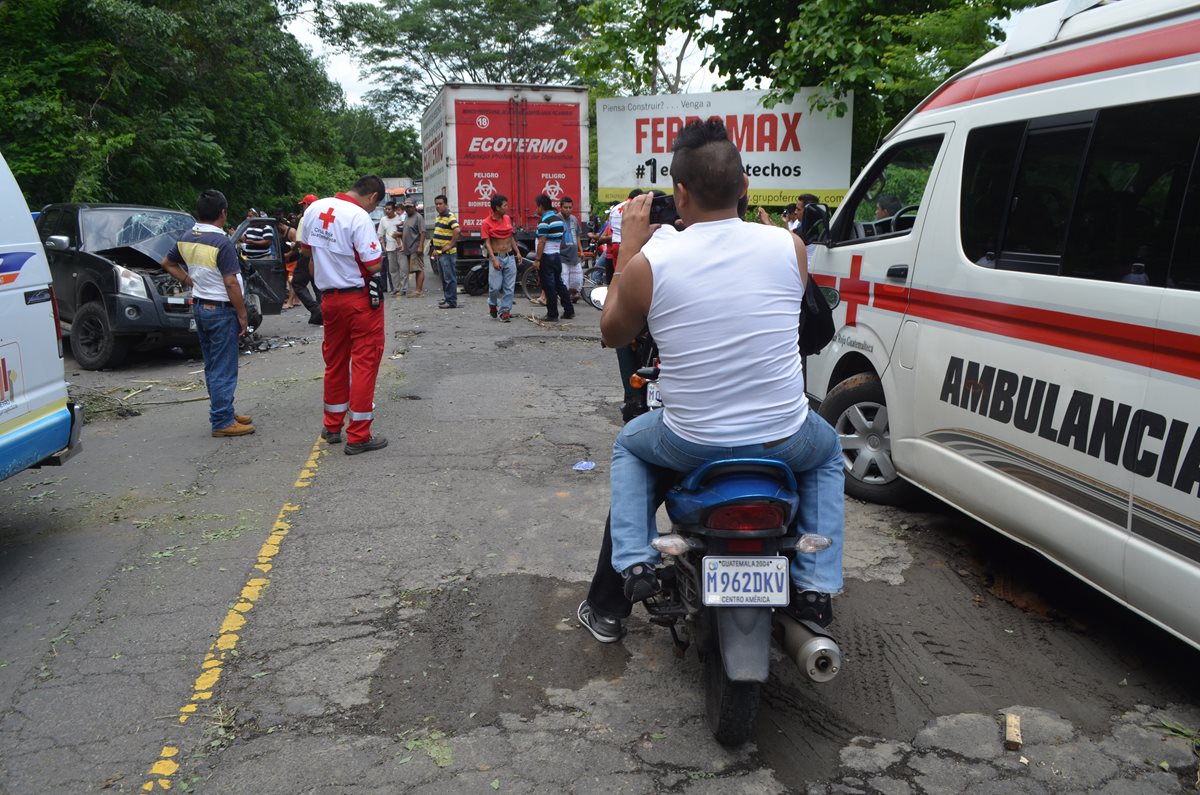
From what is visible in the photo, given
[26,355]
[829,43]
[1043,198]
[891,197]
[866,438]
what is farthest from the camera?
[829,43]

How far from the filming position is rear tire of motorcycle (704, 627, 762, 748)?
2971mm

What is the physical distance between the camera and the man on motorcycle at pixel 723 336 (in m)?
3.00

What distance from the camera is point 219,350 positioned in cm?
724

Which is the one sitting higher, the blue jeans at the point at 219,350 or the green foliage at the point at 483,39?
the green foliage at the point at 483,39

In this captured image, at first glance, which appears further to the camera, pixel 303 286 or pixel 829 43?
pixel 303 286

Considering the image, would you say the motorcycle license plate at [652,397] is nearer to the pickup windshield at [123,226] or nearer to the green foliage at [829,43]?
the green foliage at [829,43]

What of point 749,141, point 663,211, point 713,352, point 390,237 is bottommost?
point 390,237

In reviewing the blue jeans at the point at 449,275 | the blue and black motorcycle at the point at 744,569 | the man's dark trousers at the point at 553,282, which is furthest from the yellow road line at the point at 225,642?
the blue jeans at the point at 449,275

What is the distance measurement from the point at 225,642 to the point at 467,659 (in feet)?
3.40

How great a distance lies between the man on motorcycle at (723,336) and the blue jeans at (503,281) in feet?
36.2

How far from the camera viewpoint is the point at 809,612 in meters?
3.12

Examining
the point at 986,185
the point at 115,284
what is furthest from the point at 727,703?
the point at 115,284

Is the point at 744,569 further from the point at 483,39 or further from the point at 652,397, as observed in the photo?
the point at 483,39

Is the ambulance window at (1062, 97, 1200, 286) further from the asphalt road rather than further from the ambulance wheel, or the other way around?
the ambulance wheel
